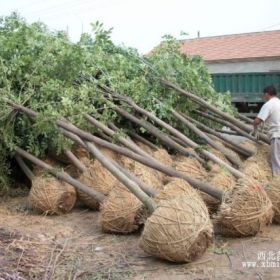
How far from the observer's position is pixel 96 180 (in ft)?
21.4

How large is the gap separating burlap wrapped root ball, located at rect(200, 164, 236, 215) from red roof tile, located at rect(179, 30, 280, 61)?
48.2ft

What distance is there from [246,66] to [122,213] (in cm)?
1745

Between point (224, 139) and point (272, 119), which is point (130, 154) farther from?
point (272, 119)

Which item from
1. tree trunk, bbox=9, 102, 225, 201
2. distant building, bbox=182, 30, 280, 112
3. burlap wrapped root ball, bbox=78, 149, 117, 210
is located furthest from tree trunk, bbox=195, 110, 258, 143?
distant building, bbox=182, 30, 280, 112

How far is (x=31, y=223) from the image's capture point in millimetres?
6207

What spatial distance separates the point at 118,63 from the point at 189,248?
4.83 meters

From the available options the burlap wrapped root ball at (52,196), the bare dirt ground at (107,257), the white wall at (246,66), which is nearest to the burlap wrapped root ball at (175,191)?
the bare dirt ground at (107,257)

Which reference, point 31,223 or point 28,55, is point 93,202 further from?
point 28,55

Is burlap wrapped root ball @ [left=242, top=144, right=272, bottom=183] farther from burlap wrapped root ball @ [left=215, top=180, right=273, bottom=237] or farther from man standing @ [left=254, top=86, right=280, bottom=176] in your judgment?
burlap wrapped root ball @ [left=215, top=180, right=273, bottom=237]

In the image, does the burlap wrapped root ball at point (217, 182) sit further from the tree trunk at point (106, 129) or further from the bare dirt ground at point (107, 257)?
the tree trunk at point (106, 129)

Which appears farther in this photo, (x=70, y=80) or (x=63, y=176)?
(x=70, y=80)

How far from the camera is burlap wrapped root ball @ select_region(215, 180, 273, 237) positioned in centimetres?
505

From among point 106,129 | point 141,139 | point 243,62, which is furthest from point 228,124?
point 243,62

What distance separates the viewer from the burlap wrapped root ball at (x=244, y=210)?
5.05 m
